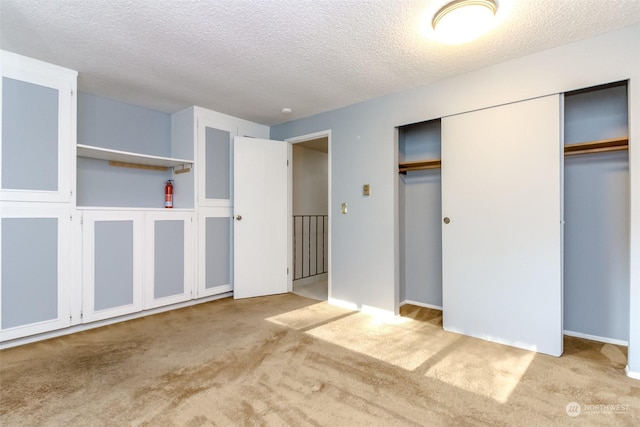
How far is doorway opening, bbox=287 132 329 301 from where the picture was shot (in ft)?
15.1

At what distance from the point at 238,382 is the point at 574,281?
265cm

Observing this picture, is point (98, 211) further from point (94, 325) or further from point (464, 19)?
point (464, 19)

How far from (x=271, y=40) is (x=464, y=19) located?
121 cm

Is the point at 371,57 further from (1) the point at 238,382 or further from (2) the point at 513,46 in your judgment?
(1) the point at 238,382

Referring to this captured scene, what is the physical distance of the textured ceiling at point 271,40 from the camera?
1782mm

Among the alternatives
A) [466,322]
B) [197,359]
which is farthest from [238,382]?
[466,322]

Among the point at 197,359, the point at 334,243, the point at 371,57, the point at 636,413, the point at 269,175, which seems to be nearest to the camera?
the point at 636,413

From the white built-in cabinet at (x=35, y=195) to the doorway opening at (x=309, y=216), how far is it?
8.32ft

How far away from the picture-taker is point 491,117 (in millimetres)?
2480

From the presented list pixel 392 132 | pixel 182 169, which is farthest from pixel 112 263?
pixel 392 132

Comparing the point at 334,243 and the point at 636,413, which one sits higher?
the point at 334,243

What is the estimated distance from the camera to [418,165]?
307cm

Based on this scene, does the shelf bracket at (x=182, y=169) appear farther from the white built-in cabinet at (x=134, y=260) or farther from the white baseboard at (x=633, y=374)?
the white baseboard at (x=633, y=374)

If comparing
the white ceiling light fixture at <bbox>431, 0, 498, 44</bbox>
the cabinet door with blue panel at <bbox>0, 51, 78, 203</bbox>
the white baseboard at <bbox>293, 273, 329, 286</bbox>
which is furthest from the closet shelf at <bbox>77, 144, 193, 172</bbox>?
the white ceiling light fixture at <bbox>431, 0, 498, 44</bbox>
